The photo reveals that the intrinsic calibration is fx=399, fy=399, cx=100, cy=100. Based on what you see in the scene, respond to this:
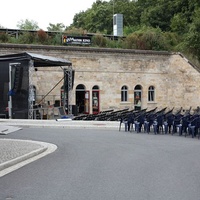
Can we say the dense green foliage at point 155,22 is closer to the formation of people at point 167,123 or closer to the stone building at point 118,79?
the stone building at point 118,79

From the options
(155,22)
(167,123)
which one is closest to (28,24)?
(155,22)

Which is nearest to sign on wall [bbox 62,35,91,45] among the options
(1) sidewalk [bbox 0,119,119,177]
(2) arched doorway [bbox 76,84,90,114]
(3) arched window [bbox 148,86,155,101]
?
(2) arched doorway [bbox 76,84,90,114]

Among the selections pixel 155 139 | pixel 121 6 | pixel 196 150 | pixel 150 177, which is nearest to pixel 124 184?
pixel 150 177

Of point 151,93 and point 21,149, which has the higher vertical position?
point 151,93

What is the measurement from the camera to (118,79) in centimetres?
3488

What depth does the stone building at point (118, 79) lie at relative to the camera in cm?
3222

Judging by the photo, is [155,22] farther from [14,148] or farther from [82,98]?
[14,148]

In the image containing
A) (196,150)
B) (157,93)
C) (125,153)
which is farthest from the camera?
(157,93)

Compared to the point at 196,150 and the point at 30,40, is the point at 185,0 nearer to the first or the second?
the point at 30,40

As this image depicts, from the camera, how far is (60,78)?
3269cm

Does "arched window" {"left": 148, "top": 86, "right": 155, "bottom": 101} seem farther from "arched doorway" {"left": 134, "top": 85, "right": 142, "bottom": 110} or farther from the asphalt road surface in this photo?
the asphalt road surface

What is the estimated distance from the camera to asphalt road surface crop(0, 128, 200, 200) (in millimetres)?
7230

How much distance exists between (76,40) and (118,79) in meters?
4.97

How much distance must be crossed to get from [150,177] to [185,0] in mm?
48162
